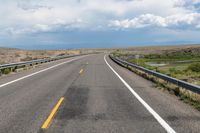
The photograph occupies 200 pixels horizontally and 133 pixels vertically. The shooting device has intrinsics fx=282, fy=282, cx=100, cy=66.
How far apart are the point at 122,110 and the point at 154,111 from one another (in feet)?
3.14

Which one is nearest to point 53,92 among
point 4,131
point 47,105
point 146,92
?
point 47,105

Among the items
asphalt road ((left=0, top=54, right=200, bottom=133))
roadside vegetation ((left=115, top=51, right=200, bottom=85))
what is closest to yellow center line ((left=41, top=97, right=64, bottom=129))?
asphalt road ((left=0, top=54, right=200, bottom=133))

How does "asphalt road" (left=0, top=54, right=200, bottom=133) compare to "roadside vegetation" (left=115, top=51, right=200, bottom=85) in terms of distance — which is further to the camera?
"roadside vegetation" (left=115, top=51, right=200, bottom=85)

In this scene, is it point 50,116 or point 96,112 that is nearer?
point 50,116

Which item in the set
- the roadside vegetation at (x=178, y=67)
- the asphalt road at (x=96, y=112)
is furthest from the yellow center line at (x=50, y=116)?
the roadside vegetation at (x=178, y=67)

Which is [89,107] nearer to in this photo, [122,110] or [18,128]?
[122,110]

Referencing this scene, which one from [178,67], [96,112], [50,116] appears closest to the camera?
[50,116]

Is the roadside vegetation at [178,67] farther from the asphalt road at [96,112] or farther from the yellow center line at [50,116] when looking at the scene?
the yellow center line at [50,116]

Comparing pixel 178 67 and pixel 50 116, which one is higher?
pixel 50 116

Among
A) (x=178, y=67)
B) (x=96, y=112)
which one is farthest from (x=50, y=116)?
(x=178, y=67)

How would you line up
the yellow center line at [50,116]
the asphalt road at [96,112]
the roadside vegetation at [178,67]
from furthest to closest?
the roadside vegetation at [178,67] < the yellow center line at [50,116] < the asphalt road at [96,112]

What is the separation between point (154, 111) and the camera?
8.45 meters

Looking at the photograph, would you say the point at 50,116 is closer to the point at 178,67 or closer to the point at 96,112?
the point at 96,112

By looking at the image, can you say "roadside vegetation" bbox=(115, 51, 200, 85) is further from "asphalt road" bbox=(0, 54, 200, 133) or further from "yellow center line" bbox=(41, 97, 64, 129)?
"yellow center line" bbox=(41, 97, 64, 129)
